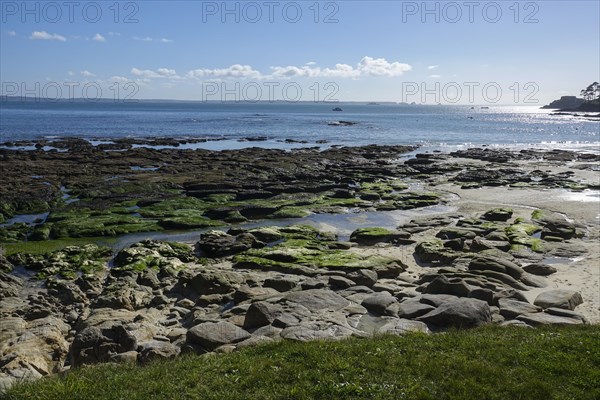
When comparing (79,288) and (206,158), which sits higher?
(206,158)

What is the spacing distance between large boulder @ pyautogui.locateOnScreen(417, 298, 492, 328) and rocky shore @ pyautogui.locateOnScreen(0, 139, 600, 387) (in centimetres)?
4

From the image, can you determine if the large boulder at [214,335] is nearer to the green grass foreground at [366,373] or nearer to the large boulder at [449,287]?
the green grass foreground at [366,373]

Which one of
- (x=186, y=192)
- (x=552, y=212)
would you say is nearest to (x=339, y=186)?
(x=186, y=192)

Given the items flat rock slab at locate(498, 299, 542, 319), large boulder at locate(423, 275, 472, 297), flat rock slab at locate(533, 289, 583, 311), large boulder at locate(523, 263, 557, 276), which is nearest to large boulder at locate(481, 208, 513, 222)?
large boulder at locate(523, 263, 557, 276)

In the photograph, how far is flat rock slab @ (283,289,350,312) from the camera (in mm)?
16219

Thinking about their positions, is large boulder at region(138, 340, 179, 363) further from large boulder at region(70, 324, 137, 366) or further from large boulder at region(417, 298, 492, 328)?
large boulder at region(417, 298, 492, 328)

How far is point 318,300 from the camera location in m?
16.6

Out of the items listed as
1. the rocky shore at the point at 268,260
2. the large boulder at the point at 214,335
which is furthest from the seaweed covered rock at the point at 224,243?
the large boulder at the point at 214,335

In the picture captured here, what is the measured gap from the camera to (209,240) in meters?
26.3

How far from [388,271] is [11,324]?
13.7m

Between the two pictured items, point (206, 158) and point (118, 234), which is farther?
point (206, 158)

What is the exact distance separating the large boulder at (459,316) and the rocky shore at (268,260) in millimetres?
38

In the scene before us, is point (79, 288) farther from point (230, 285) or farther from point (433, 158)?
point (433, 158)

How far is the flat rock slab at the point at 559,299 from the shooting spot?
55.1 ft
